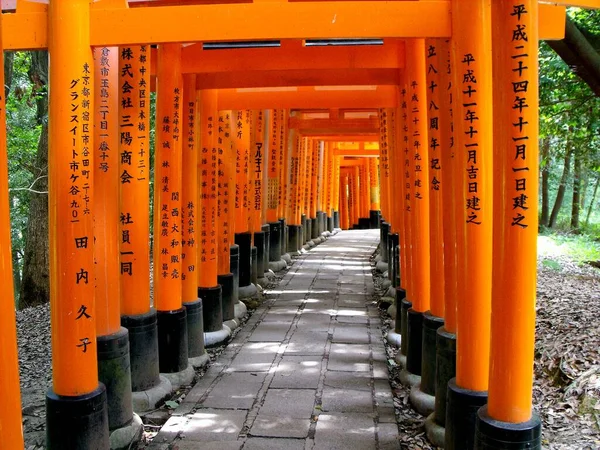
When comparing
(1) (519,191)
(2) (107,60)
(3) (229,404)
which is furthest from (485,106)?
(3) (229,404)

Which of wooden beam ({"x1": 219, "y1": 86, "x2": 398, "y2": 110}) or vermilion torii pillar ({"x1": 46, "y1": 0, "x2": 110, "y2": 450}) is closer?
vermilion torii pillar ({"x1": 46, "y1": 0, "x2": 110, "y2": 450})

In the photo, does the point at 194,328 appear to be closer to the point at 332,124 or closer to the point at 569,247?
Answer: the point at 332,124

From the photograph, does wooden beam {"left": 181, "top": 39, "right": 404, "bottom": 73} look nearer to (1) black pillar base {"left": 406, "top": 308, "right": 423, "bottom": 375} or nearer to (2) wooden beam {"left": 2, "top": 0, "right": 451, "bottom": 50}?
(2) wooden beam {"left": 2, "top": 0, "right": 451, "bottom": 50}

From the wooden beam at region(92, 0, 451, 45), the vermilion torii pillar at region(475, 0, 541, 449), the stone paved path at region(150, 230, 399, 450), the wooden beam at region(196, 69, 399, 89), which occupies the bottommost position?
the stone paved path at region(150, 230, 399, 450)

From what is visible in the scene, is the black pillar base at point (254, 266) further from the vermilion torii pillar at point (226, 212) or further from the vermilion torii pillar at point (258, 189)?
the vermilion torii pillar at point (226, 212)

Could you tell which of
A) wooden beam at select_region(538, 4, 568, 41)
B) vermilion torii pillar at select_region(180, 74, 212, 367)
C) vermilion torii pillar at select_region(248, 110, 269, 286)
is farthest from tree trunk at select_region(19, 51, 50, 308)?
wooden beam at select_region(538, 4, 568, 41)

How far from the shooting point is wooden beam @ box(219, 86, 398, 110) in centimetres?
734

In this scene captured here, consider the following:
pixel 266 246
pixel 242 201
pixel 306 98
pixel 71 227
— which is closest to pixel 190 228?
pixel 71 227

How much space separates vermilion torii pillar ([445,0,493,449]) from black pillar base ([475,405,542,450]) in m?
0.45

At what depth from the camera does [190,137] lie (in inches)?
228

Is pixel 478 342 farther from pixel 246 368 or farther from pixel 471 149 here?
pixel 246 368

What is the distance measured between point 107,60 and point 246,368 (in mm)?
3163

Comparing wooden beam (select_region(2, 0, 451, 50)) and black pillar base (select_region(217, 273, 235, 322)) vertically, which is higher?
wooden beam (select_region(2, 0, 451, 50))

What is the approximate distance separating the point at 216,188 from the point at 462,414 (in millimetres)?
4232
